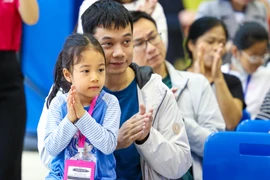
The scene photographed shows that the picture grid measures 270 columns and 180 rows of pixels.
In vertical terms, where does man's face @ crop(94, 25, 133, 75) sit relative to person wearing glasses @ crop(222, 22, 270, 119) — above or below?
above

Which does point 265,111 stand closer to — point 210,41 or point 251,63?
point 210,41

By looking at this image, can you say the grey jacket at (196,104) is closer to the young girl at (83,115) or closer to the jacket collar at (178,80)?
the jacket collar at (178,80)

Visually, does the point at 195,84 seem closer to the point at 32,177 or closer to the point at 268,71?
the point at 268,71

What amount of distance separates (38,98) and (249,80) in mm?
2334

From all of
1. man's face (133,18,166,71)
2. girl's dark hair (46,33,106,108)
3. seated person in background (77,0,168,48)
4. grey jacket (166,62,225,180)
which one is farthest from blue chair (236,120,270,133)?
seated person in background (77,0,168,48)

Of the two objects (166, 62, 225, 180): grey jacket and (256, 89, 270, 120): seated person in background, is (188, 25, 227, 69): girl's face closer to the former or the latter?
(256, 89, 270, 120): seated person in background

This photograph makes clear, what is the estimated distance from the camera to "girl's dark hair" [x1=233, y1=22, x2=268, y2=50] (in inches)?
185

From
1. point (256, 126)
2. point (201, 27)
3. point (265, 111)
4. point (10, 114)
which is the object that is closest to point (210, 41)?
point (201, 27)

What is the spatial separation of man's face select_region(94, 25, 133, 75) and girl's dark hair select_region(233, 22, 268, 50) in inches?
83.3

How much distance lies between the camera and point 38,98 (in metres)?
6.31

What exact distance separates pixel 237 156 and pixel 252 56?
2.06m

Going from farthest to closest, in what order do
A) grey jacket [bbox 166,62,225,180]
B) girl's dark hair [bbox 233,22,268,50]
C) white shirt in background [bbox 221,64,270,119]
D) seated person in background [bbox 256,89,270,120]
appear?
girl's dark hair [bbox 233,22,268,50]
white shirt in background [bbox 221,64,270,119]
seated person in background [bbox 256,89,270,120]
grey jacket [bbox 166,62,225,180]

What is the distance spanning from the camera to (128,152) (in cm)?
278

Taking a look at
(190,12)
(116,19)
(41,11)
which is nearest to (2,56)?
(116,19)
